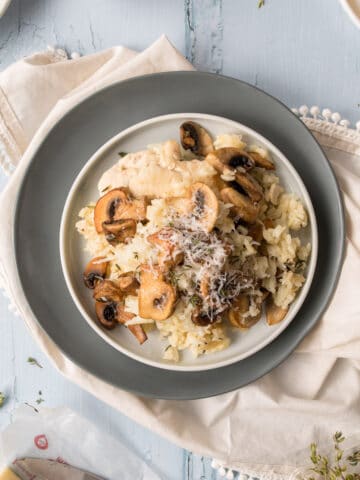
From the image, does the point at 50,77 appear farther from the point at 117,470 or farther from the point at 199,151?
the point at 117,470

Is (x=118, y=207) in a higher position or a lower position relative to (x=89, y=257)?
higher

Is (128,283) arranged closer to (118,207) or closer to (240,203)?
(118,207)

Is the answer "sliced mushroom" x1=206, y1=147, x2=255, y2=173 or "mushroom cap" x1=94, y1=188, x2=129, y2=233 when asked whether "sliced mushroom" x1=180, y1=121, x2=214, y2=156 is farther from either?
"mushroom cap" x1=94, y1=188, x2=129, y2=233

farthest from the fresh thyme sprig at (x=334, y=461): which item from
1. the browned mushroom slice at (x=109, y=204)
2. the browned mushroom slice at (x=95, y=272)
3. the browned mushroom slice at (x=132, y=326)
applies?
the browned mushroom slice at (x=109, y=204)

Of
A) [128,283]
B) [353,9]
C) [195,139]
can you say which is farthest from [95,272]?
[353,9]

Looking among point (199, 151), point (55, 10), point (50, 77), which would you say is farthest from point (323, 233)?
point (55, 10)

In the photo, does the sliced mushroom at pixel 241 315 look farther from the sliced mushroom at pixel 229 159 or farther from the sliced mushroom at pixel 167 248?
the sliced mushroom at pixel 229 159

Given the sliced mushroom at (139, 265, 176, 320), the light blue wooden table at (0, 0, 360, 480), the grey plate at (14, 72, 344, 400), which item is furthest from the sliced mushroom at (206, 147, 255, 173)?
the light blue wooden table at (0, 0, 360, 480)
